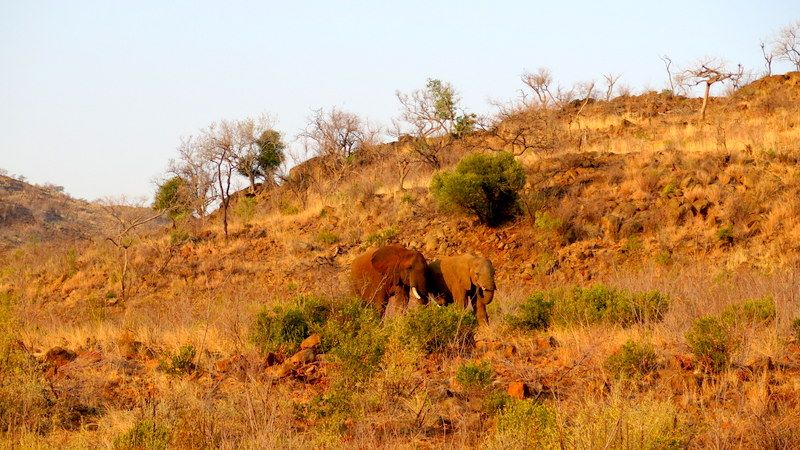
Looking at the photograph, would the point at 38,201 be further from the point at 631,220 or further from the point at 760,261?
the point at 760,261

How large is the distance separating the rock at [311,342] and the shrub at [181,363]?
1248 mm

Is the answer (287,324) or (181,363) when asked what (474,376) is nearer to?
(181,363)

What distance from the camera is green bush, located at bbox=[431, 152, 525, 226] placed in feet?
71.2

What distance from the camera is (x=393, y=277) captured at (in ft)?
44.5

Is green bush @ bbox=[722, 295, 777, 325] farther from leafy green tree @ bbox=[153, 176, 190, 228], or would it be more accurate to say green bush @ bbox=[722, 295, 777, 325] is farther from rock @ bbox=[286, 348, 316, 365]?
leafy green tree @ bbox=[153, 176, 190, 228]

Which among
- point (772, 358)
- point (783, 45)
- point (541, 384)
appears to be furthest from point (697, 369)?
point (783, 45)

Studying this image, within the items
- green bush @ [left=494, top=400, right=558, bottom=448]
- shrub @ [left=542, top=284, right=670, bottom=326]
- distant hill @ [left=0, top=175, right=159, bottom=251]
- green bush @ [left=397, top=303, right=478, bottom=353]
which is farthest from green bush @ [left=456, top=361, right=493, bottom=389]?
distant hill @ [left=0, top=175, right=159, bottom=251]

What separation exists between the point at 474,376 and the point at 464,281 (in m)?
6.18

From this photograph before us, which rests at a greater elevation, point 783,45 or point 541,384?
point 783,45

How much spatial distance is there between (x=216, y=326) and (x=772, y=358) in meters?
6.71

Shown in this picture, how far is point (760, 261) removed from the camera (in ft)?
60.1

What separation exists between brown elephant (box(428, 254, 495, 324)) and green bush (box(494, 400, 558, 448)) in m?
6.93

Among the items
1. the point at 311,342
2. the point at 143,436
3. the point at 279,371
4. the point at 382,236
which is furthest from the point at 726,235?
the point at 143,436

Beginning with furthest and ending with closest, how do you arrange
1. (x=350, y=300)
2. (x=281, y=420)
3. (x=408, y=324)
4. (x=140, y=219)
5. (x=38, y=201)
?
(x=38, y=201) → (x=140, y=219) → (x=350, y=300) → (x=408, y=324) → (x=281, y=420)
